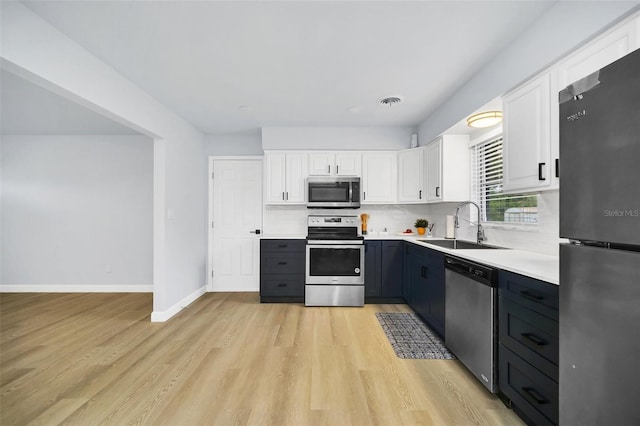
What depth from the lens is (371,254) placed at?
3.82 metres

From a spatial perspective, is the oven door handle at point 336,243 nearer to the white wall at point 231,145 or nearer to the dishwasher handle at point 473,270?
the dishwasher handle at point 473,270

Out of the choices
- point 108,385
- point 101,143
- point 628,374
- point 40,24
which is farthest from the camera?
point 101,143

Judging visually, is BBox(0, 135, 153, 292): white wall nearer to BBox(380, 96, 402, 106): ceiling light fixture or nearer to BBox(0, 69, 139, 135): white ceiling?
BBox(0, 69, 139, 135): white ceiling

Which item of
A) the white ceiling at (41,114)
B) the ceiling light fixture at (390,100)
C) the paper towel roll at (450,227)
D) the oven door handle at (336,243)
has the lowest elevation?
the oven door handle at (336,243)

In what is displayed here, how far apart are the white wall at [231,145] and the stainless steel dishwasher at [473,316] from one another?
3.35 meters

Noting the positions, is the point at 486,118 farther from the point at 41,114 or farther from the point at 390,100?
the point at 41,114

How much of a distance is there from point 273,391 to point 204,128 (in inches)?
143

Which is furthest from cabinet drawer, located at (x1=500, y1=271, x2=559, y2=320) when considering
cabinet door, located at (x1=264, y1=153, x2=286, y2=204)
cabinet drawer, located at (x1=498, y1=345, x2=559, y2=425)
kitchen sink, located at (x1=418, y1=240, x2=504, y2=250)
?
cabinet door, located at (x1=264, y1=153, x2=286, y2=204)

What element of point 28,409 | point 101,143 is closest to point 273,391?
point 28,409

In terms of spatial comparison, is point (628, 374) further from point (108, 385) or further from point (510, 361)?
point (108, 385)

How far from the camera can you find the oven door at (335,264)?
3.73 metres

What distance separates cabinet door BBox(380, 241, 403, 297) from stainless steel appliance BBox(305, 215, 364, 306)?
31 cm

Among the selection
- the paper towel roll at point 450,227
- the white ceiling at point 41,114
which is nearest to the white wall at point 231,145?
the white ceiling at point 41,114

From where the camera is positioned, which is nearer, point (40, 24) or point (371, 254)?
point (40, 24)
